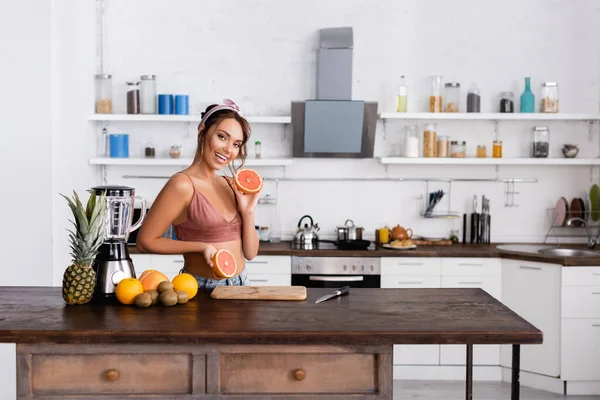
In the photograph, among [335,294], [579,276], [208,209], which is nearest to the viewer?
[335,294]

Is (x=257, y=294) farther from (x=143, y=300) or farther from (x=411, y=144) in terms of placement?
(x=411, y=144)

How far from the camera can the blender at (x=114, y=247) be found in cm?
288

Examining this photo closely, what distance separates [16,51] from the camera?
4785mm

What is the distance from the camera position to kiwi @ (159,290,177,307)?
9.07ft

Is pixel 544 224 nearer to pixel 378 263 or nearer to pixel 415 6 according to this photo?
pixel 378 263

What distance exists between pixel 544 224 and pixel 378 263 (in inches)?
65.7

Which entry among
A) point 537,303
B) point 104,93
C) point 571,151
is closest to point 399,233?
point 537,303

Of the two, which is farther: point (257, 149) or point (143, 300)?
point (257, 149)

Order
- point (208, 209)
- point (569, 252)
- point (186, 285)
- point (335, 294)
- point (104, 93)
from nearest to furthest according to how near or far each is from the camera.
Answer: point (186, 285)
point (335, 294)
point (208, 209)
point (569, 252)
point (104, 93)

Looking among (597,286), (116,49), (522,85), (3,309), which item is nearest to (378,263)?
→ (597,286)

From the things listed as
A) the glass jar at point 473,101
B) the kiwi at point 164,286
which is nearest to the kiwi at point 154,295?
the kiwi at point 164,286

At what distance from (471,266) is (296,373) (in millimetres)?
3204

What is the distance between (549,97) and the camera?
19.4 ft

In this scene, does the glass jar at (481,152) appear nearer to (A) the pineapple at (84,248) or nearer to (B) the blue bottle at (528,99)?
(B) the blue bottle at (528,99)
